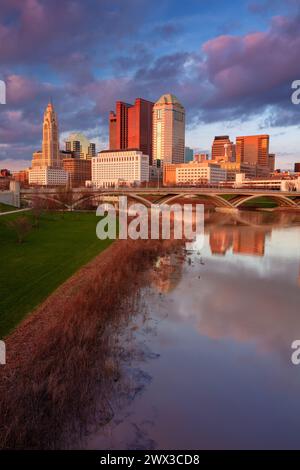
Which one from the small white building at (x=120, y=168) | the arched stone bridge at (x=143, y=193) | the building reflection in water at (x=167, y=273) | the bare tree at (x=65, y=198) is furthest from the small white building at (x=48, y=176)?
the building reflection in water at (x=167, y=273)

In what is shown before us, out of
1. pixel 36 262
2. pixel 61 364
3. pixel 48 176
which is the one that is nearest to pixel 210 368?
pixel 61 364

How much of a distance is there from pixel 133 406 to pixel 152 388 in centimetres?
82

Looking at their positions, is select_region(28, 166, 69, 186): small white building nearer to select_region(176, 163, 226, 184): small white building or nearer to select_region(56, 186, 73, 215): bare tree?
select_region(176, 163, 226, 184): small white building

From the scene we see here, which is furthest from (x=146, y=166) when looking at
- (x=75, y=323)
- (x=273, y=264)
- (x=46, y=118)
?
(x=75, y=323)

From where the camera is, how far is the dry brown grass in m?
6.83

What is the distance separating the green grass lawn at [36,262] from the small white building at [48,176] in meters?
146

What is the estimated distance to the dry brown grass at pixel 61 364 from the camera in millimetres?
6832

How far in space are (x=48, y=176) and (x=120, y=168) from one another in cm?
3779

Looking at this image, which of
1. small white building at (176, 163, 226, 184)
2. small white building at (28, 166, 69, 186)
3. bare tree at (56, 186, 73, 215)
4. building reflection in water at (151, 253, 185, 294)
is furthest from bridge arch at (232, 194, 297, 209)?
small white building at (28, 166, 69, 186)

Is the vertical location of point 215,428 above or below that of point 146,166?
below

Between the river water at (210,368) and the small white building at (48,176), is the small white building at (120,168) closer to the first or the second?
the small white building at (48,176)
